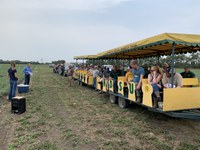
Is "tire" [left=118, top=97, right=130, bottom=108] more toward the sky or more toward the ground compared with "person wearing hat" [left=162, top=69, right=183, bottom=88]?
more toward the ground

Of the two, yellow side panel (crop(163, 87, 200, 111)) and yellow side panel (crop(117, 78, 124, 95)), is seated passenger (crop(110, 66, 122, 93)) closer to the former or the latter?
yellow side panel (crop(117, 78, 124, 95))

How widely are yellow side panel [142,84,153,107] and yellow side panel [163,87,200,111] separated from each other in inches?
22.1

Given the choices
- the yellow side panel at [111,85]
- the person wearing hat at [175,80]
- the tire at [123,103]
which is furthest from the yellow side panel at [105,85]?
the person wearing hat at [175,80]

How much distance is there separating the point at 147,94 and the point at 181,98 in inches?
35.7

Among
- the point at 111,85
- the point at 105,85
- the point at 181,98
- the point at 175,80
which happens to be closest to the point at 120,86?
the point at 111,85

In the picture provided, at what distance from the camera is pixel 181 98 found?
4895 millimetres

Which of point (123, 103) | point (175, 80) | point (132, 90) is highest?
point (175, 80)

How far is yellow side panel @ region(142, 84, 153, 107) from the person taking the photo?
5.29m

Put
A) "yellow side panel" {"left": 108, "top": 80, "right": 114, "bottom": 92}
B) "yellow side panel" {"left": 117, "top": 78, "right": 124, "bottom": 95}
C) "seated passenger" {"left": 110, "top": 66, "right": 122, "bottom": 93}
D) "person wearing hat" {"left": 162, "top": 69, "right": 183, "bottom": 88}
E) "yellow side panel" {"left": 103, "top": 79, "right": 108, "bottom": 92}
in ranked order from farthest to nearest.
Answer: "yellow side panel" {"left": 103, "top": 79, "right": 108, "bottom": 92} < "yellow side panel" {"left": 108, "top": 80, "right": 114, "bottom": 92} < "seated passenger" {"left": 110, "top": 66, "right": 122, "bottom": 93} < "yellow side panel" {"left": 117, "top": 78, "right": 124, "bottom": 95} < "person wearing hat" {"left": 162, "top": 69, "right": 183, "bottom": 88}

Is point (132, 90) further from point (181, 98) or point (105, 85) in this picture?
point (105, 85)

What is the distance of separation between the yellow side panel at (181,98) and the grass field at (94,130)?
0.66m

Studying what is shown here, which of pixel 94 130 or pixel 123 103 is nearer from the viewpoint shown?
pixel 94 130

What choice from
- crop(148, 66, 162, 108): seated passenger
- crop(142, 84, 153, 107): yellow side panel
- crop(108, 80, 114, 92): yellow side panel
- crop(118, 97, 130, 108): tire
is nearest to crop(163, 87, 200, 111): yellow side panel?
crop(148, 66, 162, 108): seated passenger

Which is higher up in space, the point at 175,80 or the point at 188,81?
the point at 175,80
